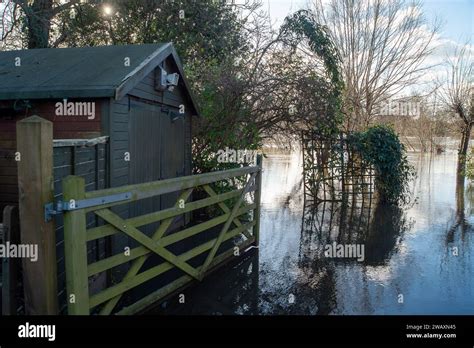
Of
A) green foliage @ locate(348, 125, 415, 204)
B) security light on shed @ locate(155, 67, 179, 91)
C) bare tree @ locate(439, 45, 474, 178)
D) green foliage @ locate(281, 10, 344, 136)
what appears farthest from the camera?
bare tree @ locate(439, 45, 474, 178)

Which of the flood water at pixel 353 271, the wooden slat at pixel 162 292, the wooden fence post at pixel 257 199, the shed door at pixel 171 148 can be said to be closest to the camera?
the wooden slat at pixel 162 292

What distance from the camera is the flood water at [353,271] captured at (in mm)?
4375

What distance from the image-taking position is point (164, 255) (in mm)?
4180

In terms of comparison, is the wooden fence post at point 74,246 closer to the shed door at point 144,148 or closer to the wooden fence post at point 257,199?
the shed door at point 144,148

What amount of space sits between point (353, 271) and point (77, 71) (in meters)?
5.17

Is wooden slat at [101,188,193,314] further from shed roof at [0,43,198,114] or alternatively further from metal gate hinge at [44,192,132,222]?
shed roof at [0,43,198,114]

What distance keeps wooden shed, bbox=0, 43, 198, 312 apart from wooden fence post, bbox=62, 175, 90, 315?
28.0 inches

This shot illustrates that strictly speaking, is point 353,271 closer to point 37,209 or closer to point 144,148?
point 144,148

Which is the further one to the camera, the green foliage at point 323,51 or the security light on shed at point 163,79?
the green foliage at point 323,51

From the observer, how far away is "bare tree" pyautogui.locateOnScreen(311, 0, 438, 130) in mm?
19453

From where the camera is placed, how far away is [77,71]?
18.3 feet

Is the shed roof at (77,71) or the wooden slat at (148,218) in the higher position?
the shed roof at (77,71)

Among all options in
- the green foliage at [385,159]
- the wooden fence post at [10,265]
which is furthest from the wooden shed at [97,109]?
the green foliage at [385,159]

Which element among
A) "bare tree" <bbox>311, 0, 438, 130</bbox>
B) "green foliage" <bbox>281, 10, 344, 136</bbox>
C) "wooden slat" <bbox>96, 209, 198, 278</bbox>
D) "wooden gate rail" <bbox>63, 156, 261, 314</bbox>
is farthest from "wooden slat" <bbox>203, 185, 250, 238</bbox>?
"bare tree" <bbox>311, 0, 438, 130</bbox>
